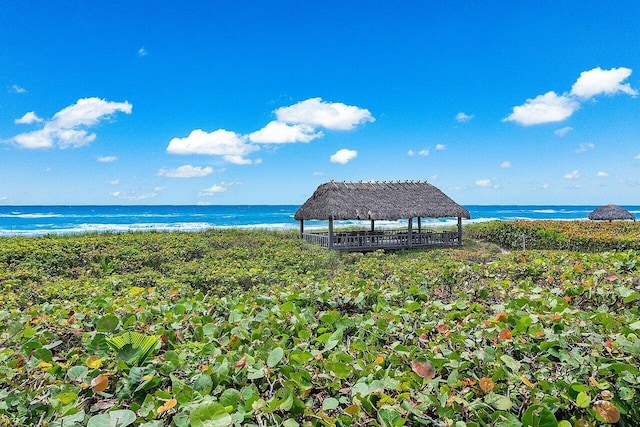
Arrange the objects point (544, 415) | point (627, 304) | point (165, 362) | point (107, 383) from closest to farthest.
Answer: point (544, 415) < point (107, 383) < point (165, 362) < point (627, 304)

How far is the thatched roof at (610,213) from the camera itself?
25.1 m

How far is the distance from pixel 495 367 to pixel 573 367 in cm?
28

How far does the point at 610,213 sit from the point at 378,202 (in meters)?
16.4

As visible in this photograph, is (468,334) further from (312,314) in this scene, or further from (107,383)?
(107,383)

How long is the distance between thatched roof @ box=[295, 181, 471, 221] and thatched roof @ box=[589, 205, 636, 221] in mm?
11797

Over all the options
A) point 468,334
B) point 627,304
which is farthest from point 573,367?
point 627,304

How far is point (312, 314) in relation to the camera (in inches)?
85.5

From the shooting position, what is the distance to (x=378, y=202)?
63.1 ft

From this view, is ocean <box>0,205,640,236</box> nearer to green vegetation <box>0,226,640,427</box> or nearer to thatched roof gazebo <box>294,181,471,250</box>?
Result: thatched roof gazebo <box>294,181,471,250</box>

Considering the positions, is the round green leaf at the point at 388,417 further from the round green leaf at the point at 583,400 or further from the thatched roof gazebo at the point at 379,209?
the thatched roof gazebo at the point at 379,209

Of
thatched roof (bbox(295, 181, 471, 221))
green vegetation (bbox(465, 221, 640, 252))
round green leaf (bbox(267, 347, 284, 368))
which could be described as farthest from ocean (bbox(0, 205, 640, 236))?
round green leaf (bbox(267, 347, 284, 368))

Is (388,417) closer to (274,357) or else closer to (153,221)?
(274,357)

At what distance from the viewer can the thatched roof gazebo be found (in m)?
18.0

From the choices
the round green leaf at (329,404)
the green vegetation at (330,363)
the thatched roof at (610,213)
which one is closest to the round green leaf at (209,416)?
the green vegetation at (330,363)
